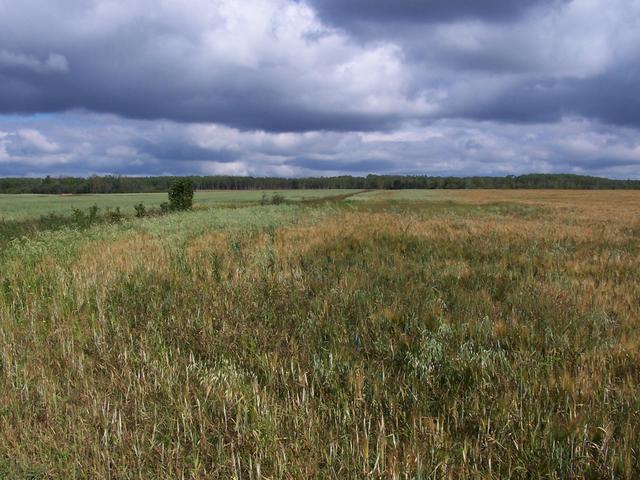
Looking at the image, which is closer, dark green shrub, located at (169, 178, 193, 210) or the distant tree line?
dark green shrub, located at (169, 178, 193, 210)

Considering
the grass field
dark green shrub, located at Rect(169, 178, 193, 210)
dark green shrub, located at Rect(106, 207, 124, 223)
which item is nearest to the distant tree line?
dark green shrub, located at Rect(169, 178, 193, 210)

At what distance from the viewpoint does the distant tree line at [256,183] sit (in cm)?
14900

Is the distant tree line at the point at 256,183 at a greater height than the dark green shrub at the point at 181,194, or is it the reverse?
the distant tree line at the point at 256,183

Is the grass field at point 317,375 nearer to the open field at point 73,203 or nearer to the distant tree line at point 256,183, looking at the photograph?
the open field at point 73,203

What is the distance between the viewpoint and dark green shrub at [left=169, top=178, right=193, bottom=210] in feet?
142

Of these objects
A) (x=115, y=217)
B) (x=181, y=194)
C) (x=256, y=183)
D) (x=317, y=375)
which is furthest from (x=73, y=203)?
(x=256, y=183)

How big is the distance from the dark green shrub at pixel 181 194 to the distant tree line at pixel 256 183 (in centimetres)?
11550

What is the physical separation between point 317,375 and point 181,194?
142ft

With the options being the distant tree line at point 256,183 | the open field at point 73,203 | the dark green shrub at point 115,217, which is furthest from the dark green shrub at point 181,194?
the distant tree line at point 256,183

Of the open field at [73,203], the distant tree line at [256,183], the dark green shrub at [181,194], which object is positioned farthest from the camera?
the distant tree line at [256,183]

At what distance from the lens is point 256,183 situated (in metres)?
196

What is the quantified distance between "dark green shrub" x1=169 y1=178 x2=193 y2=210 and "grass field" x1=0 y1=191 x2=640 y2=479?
36.6 metres

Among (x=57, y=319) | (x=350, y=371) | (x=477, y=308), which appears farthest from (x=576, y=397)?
(x=57, y=319)

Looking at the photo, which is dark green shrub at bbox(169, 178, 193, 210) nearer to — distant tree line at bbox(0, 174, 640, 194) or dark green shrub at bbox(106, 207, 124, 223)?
dark green shrub at bbox(106, 207, 124, 223)
